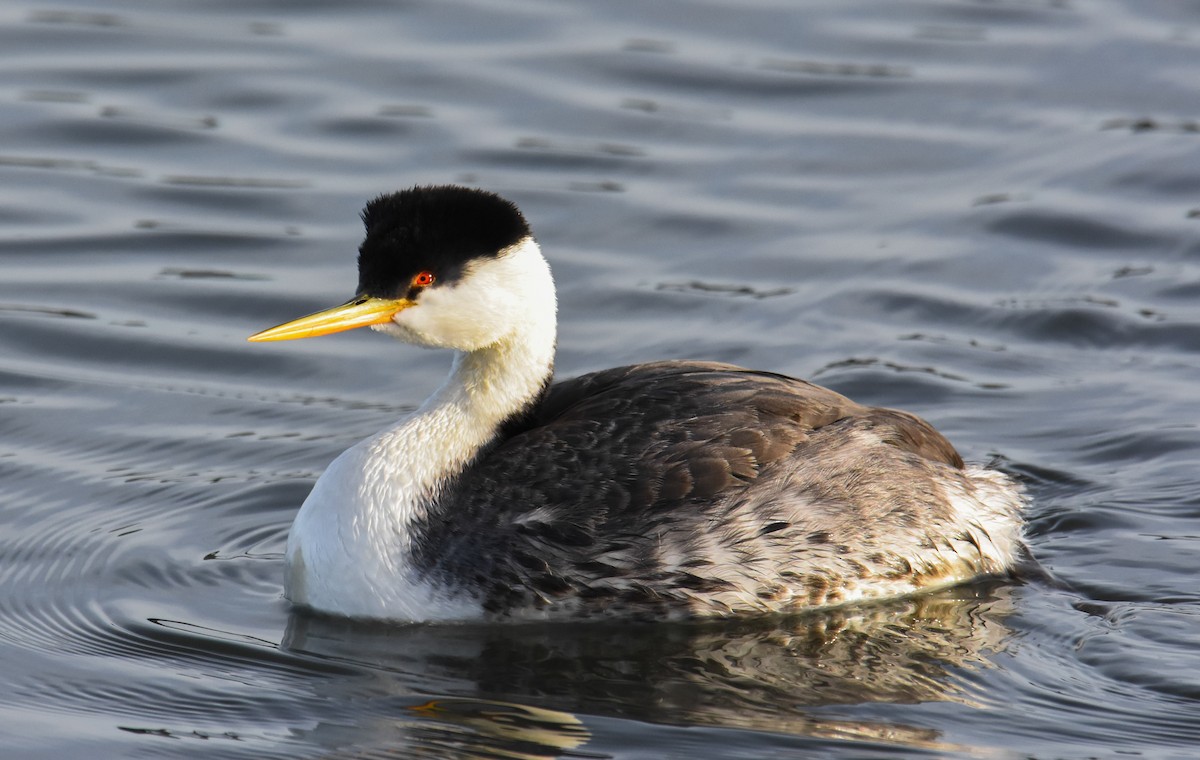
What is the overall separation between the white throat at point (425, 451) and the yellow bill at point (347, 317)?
2.7 inches

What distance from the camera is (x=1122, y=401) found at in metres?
10.0

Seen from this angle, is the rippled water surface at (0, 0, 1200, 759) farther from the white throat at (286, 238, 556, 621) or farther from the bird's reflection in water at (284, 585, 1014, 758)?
the white throat at (286, 238, 556, 621)

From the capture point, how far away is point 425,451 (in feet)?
26.0

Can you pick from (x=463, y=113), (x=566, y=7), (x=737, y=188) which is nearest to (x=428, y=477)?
(x=737, y=188)

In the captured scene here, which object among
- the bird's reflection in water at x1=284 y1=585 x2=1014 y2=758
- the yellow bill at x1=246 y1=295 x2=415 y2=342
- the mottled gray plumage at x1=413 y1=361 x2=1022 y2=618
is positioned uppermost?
the yellow bill at x1=246 y1=295 x2=415 y2=342

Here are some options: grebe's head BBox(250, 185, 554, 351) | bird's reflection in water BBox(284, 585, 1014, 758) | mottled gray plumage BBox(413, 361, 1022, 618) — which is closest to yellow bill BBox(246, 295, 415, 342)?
grebe's head BBox(250, 185, 554, 351)

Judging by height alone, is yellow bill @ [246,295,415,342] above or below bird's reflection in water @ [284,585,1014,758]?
above

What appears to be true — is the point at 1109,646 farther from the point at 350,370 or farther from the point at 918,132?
the point at 918,132

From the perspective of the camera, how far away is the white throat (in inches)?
302

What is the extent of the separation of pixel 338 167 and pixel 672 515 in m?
6.16

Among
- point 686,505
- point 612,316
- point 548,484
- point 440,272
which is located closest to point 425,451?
point 548,484

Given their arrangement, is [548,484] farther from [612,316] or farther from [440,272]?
[612,316]

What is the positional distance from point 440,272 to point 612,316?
3.55 m

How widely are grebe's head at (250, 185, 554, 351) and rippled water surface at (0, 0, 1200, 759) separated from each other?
125 cm
